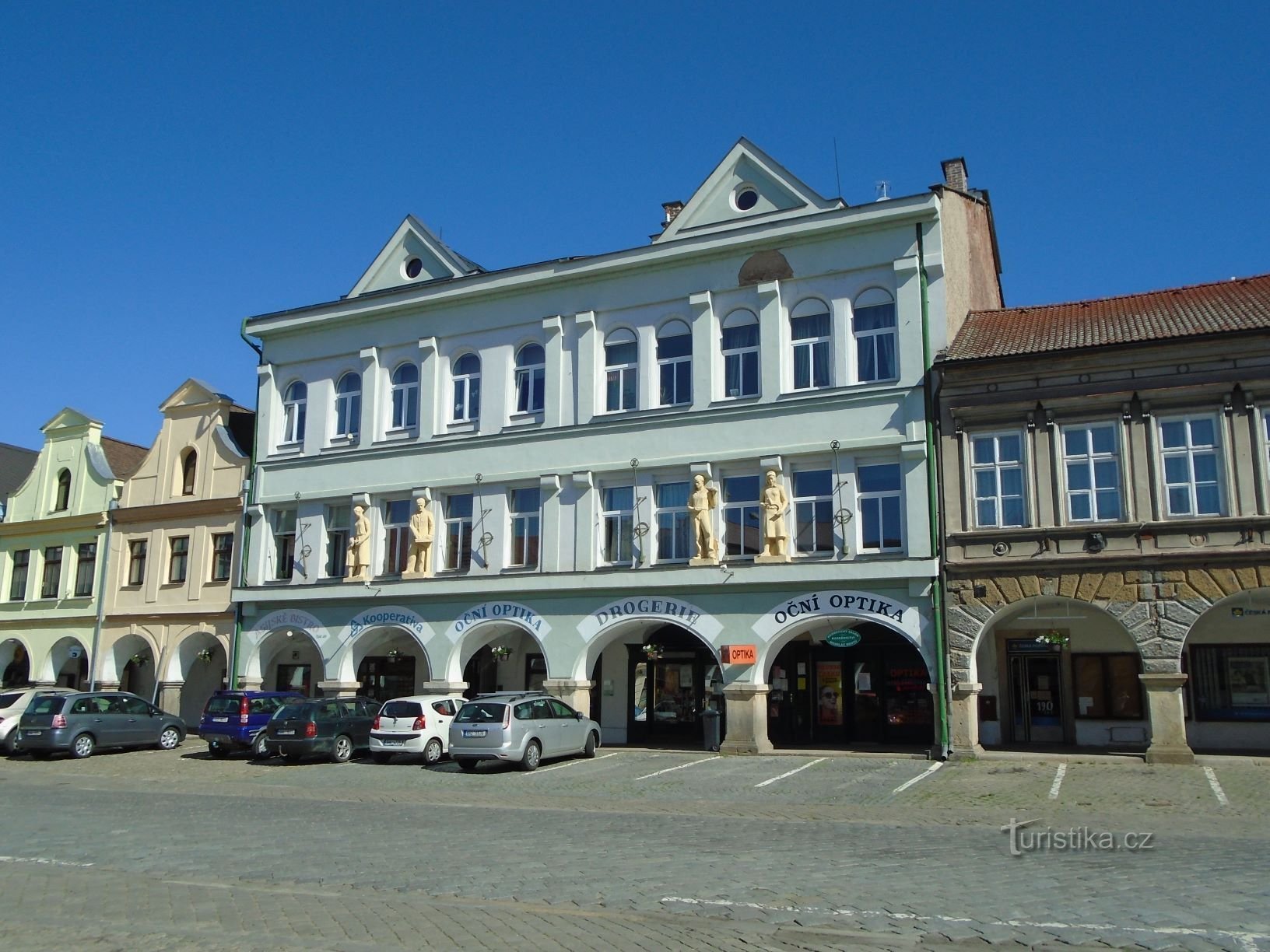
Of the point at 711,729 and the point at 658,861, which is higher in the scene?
the point at 711,729

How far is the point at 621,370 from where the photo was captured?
30.2m

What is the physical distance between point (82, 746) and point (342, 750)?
724cm

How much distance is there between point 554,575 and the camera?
96.7 feet

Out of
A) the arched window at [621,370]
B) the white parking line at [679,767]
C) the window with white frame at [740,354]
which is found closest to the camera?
the white parking line at [679,767]

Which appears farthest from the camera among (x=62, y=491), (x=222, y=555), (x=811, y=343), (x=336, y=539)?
(x=62, y=491)

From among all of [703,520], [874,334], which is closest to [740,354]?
[874,334]

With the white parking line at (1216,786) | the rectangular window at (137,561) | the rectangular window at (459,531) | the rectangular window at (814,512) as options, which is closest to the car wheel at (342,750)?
the rectangular window at (459,531)

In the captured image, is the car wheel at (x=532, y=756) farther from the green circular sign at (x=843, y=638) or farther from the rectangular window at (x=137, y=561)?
the rectangular window at (x=137, y=561)

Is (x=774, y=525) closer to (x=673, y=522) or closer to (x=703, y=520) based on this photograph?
(x=703, y=520)

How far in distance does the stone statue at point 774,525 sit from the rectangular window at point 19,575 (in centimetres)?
2845

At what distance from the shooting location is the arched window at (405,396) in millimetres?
33312

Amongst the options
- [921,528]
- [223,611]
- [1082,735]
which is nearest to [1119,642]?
[1082,735]

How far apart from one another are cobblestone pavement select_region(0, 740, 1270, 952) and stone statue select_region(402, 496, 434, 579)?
29.7ft

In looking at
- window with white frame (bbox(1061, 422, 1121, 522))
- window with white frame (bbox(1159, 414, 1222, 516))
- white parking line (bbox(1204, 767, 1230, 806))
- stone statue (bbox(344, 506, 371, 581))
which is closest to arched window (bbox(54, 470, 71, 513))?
stone statue (bbox(344, 506, 371, 581))
